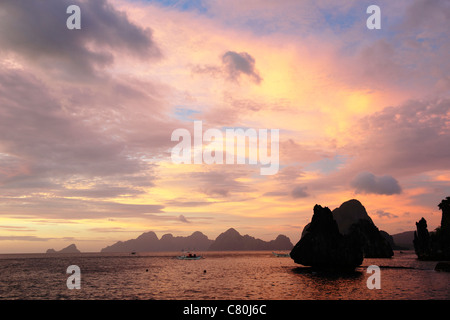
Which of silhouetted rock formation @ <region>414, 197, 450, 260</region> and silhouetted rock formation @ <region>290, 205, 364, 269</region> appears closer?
silhouetted rock formation @ <region>290, 205, 364, 269</region>

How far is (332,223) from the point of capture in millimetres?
116188

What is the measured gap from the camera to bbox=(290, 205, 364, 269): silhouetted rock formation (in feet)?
353

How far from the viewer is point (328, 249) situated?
108m

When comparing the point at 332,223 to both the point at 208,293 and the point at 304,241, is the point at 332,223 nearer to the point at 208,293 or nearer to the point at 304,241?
the point at 304,241

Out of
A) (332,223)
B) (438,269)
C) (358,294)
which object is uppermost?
(332,223)

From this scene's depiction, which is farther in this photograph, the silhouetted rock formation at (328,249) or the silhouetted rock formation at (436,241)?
the silhouetted rock formation at (436,241)

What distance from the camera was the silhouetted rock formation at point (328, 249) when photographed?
107625 mm

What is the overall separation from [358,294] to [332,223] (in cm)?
6379

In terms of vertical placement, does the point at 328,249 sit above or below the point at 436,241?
above

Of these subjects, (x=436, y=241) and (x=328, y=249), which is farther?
(x=436, y=241)
